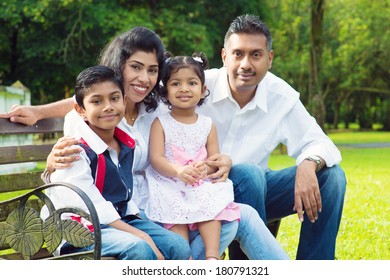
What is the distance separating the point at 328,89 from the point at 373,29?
466cm

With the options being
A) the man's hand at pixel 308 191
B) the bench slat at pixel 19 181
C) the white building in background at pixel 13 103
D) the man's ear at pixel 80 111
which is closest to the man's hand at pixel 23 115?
the bench slat at pixel 19 181

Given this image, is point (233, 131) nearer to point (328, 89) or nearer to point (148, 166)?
point (148, 166)

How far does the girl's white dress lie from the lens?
3.32m

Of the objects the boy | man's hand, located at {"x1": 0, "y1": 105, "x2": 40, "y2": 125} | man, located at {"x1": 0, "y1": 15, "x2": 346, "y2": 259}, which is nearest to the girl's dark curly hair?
man, located at {"x1": 0, "y1": 15, "x2": 346, "y2": 259}

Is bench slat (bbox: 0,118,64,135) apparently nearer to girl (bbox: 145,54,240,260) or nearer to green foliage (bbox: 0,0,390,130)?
girl (bbox: 145,54,240,260)

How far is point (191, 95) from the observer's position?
3523 millimetres

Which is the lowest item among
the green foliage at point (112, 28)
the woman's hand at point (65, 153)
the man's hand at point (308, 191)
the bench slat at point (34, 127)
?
the man's hand at point (308, 191)

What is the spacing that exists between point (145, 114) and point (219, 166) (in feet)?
1.63

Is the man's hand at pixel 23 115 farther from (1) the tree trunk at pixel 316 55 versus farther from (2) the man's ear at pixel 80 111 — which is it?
(1) the tree trunk at pixel 316 55

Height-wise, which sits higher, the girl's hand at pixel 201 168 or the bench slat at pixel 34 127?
the bench slat at pixel 34 127

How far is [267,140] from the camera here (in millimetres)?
3975

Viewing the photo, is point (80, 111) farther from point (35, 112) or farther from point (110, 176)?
point (35, 112)

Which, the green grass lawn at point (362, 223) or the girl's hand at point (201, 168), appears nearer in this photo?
the girl's hand at point (201, 168)

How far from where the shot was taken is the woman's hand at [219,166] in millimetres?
3436
